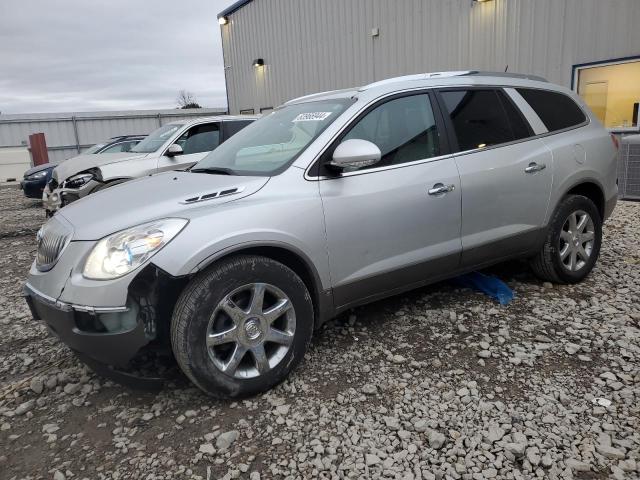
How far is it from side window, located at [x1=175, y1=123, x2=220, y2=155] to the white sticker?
14.4 feet

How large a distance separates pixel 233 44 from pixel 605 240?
15.9 m

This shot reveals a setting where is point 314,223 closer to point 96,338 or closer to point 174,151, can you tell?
point 96,338

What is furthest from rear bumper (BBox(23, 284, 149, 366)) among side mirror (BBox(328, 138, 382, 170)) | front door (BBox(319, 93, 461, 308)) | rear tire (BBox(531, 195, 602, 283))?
rear tire (BBox(531, 195, 602, 283))

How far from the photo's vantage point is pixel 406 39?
11.0 meters

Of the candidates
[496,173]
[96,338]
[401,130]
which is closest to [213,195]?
[96,338]

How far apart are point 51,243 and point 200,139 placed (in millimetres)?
5111

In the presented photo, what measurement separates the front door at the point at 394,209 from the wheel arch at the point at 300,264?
0.09 m

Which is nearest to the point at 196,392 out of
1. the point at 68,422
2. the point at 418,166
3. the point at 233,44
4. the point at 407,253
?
the point at 68,422

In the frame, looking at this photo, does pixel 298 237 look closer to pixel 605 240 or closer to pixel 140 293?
pixel 140 293

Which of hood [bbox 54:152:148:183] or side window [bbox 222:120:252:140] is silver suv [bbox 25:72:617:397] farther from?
hood [bbox 54:152:148:183]

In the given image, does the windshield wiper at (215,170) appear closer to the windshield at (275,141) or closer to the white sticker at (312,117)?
the windshield at (275,141)

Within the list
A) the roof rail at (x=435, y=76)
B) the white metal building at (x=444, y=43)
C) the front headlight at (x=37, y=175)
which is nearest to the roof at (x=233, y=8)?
the white metal building at (x=444, y=43)

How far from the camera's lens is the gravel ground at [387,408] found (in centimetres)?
226

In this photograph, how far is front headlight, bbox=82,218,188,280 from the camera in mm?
2412
